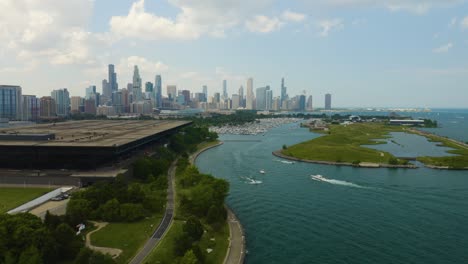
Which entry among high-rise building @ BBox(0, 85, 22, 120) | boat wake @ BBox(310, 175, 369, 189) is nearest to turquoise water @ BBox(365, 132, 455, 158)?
boat wake @ BBox(310, 175, 369, 189)

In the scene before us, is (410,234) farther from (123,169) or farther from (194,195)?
(123,169)

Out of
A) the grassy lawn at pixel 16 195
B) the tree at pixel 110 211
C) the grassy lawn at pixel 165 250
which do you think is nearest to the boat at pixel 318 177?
the grassy lawn at pixel 165 250

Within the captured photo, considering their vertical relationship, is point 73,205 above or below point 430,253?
above

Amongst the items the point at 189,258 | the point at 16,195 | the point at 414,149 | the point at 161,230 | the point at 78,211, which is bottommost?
the point at 161,230

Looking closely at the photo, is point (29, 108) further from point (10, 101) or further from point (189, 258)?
point (189, 258)

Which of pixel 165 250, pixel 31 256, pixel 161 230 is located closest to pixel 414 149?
pixel 161 230

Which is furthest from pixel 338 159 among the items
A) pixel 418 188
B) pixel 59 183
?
pixel 59 183
